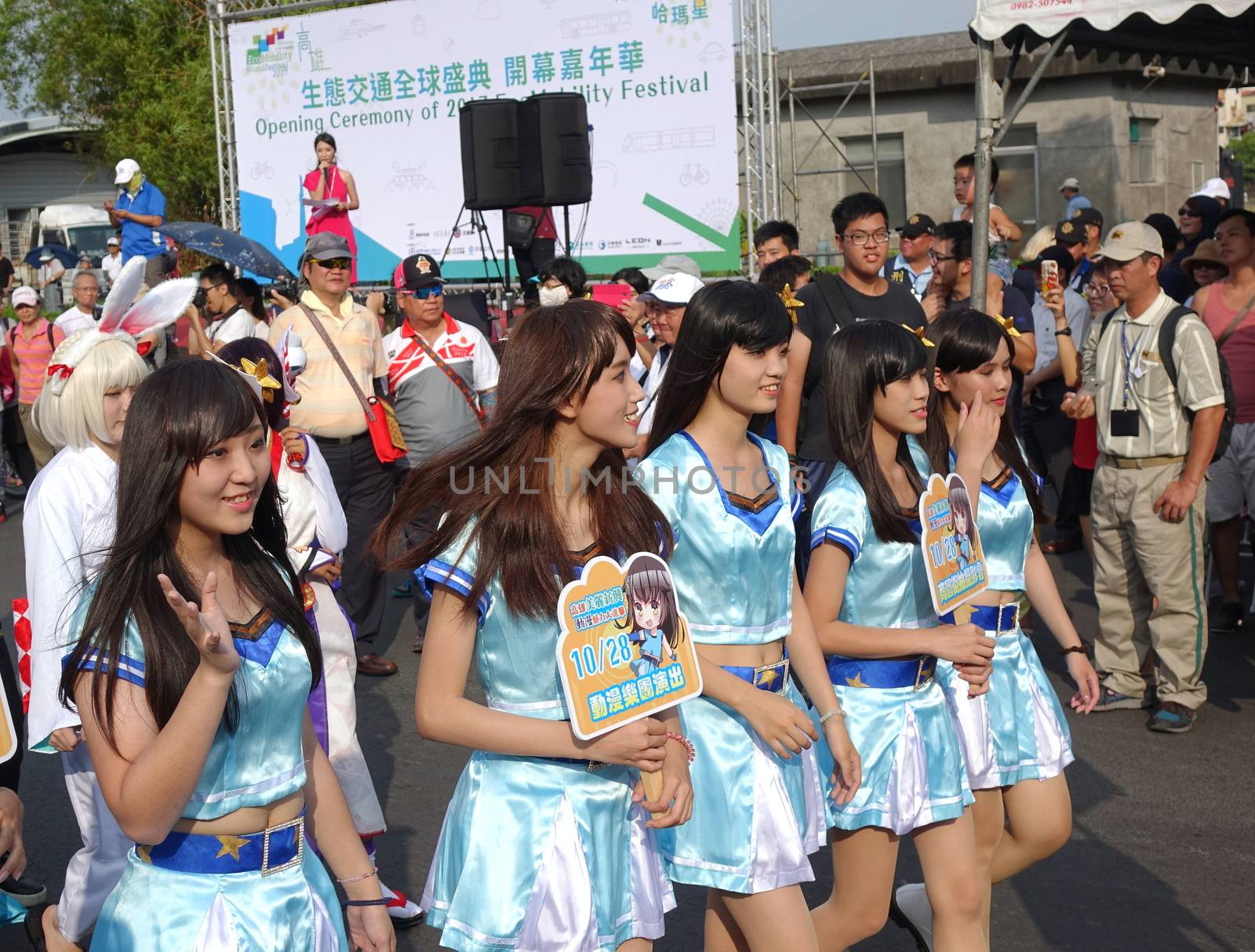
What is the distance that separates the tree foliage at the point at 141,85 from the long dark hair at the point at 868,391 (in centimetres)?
2370

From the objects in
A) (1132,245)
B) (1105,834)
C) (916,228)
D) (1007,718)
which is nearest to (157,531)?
(1007,718)

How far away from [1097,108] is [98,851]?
1762cm

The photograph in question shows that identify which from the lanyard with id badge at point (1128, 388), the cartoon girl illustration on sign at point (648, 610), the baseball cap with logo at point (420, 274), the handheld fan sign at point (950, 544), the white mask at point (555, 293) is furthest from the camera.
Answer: the white mask at point (555, 293)

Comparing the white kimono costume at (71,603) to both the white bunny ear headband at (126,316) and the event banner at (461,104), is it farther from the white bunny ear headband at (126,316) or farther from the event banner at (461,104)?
the event banner at (461,104)

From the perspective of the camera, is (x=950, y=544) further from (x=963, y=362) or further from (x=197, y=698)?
(x=197, y=698)

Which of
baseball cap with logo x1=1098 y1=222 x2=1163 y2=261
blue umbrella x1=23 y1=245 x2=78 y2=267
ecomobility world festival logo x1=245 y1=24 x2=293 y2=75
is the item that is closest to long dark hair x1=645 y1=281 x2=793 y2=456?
baseball cap with logo x1=1098 y1=222 x2=1163 y2=261

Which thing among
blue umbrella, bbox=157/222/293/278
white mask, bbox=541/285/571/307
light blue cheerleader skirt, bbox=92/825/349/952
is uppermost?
blue umbrella, bbox=157/222/293/278

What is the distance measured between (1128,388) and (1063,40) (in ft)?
7.27

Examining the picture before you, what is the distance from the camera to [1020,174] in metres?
19.0

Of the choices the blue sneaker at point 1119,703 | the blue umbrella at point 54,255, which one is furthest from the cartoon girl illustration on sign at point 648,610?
the blue umbrella at point 54,255

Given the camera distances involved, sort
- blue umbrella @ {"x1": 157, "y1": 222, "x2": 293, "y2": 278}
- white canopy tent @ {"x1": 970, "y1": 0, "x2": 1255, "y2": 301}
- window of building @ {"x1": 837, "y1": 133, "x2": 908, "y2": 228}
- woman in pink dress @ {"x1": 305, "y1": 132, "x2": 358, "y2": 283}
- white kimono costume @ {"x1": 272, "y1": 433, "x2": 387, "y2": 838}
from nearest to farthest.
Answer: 1. white kimono costume @ {"x1": 272, "y1": 433, "x2": 387, "y2": 838}
2. white canopy tent @ {"x1": 970, "y1": 0, "x2": 1255, "y2": 301}
3. blue umbrella @ {"x1": 157, "y1": 222, "x2": 293, "y2": 278}
4. woman in pink dress @ {"x1": 305, "y1": 132, "x2": 358, "y2": 283}
5. window of building @ {"x1": 837, "y1": 133, "x2": 908, "y2": 228}

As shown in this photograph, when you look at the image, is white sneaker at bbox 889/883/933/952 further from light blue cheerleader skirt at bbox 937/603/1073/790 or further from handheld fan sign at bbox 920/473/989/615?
handheld fan sign at bbox 920/473/989/615

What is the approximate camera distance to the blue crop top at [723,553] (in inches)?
121

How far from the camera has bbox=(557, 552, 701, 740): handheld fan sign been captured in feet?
8.10
